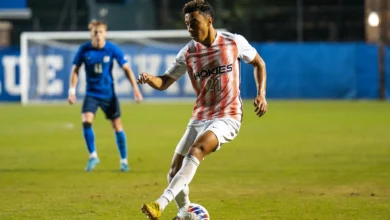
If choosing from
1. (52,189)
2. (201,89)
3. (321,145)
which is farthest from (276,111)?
(201,89)

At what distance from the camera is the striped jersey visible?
364 inches

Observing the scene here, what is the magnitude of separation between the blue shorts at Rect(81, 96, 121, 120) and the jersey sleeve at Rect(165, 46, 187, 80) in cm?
589

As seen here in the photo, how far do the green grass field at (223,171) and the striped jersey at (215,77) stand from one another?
4.73 feet

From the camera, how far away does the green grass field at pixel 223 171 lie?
1100 centimetres

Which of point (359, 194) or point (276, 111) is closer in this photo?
point (359, 194)

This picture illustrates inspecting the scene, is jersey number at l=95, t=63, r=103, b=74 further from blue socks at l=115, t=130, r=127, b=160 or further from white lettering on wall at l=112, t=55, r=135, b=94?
white lettering on wall at l=112, t=55, r=135, b=94

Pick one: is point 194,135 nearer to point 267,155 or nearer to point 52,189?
point 52,189

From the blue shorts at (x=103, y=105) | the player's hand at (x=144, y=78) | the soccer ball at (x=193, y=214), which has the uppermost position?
the player's hand at (x=144, y=78)

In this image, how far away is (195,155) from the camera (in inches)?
344

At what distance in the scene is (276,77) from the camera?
40.1m

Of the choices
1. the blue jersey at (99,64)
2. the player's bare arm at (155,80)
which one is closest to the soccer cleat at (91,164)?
the blue jersey at (99,64)

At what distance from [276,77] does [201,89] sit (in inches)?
1220

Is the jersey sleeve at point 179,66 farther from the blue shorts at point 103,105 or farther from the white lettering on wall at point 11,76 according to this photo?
the white lettering on wall at point 11,76

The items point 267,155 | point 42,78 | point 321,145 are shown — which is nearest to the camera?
point 267,155
